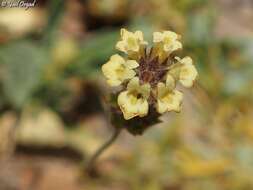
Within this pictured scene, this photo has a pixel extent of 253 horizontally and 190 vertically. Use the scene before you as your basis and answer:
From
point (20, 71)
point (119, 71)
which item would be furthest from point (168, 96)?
point (20, 71)

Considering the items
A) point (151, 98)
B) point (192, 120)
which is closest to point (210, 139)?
point (192, 120)

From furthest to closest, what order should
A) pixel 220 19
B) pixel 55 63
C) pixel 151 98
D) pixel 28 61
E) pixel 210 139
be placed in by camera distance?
1. pixel 220 19
2. pixel 210 139
3. pixel 55 63
4. pixel 28 61
5. pixel 151 98

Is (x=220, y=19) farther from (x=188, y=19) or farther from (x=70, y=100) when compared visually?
(x=70, y=100)

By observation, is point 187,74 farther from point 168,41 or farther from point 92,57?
point 92,57

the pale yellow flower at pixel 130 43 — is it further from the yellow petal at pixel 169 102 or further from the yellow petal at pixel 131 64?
the yellow petal at pixel 169 102

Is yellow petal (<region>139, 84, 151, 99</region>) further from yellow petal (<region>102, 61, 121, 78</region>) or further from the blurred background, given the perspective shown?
the blurred background

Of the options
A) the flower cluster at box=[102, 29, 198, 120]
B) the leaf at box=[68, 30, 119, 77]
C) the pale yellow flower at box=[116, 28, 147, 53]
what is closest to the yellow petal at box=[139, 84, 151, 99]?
the flower cluster at box=[102, 29, 198, 120]
